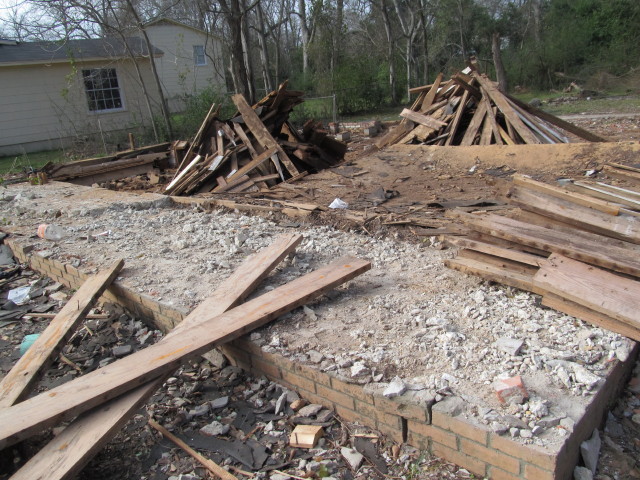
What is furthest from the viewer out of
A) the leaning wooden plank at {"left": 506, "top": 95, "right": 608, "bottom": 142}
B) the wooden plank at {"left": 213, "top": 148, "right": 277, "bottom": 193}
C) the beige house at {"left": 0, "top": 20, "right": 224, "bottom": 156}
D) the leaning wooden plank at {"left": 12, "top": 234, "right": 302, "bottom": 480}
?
the beige house at {"left": 0, "top": 20, "right": 224, "bottom": 156}

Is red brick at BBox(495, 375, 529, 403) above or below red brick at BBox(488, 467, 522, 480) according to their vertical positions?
above

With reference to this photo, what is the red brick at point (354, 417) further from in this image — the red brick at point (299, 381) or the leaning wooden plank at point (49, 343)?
the leaning wooden plank at point (49, 343)

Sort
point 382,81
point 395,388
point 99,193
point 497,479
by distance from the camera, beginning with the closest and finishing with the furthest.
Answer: point 497,479, point 395,388, point 99,193, point 382,81

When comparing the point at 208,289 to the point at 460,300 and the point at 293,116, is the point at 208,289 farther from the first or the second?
the point at 293,116

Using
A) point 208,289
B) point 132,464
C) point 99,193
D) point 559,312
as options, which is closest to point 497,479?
point 559,312

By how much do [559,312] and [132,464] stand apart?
2949mm

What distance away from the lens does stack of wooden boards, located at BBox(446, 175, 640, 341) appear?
3105 mm

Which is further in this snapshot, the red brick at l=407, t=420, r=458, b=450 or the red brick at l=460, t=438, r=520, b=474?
the red brick at l=407, t=420, r=458, b=450

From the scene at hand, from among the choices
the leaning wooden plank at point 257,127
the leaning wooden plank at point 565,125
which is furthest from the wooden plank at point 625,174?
the leaning wooden plank at point 257,127

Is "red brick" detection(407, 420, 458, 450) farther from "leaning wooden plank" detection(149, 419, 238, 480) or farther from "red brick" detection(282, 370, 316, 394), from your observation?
"leaning wooden plank" detection(149, 419, 238, 480)

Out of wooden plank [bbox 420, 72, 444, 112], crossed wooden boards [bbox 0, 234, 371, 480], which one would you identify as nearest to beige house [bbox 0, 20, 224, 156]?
wooden plank [bbox 420, 72, 444, 112]

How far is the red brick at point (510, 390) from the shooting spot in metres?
2.49

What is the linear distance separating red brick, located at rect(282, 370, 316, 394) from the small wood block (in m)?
0.25

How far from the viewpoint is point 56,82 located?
17.6m
